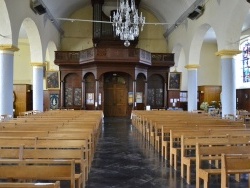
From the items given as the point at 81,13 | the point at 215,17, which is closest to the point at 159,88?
the point at 81,13

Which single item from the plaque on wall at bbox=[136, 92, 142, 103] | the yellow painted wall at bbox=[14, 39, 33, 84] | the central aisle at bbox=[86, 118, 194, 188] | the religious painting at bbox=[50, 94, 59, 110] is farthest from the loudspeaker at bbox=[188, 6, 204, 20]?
the yellow painted wall at bbox=[14, 39, 33, 84]

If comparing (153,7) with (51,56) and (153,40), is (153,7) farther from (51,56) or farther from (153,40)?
(51,56)

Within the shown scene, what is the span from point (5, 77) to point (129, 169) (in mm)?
8450

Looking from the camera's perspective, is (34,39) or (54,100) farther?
(54,100)

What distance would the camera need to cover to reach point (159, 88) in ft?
81.3

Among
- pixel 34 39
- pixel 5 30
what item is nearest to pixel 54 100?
pixel 34 39

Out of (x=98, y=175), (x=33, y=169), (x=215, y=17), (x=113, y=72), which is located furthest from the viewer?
(x=113, y=72)

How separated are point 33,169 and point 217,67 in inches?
1030

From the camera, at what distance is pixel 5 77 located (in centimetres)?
1268

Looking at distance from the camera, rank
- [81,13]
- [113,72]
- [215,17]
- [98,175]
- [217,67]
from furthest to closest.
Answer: [217,67] < [81,13] < [113,72] < [215,17] < [98,175]

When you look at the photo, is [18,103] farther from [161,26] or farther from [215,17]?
[215,17]

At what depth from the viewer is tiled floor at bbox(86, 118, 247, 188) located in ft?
16.9

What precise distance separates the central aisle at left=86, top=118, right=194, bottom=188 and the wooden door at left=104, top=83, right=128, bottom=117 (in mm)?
14564

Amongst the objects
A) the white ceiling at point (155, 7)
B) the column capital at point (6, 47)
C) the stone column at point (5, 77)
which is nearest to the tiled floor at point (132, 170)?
the stone column at point (5, 77)
